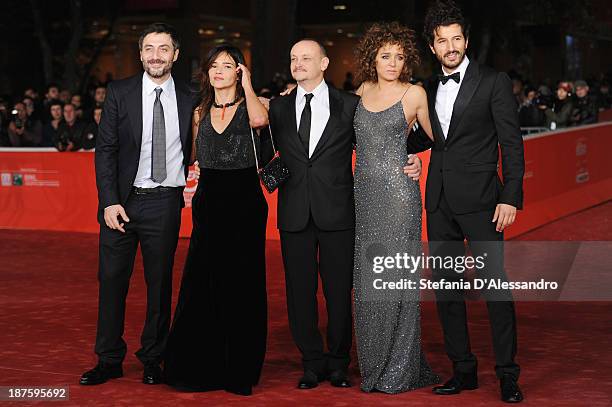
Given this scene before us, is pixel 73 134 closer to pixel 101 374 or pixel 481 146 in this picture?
pixel 101 374

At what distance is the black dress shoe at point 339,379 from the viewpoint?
6.52m

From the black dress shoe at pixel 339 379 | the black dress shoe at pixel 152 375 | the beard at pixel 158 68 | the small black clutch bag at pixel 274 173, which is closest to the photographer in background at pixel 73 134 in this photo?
the beard at pixel 158 68

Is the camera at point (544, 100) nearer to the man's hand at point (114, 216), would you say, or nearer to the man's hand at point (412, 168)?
the man's hand at point (412, 168)

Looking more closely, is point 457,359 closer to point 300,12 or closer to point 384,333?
point 384,333

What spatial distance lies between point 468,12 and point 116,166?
85.9ft

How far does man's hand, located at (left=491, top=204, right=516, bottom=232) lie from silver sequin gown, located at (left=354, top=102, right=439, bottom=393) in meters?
0.52

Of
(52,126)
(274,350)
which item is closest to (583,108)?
(52,126)

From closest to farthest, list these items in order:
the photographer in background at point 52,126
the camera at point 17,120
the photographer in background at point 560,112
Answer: the photographer in background at point 52,126
the camera at point 17,120
the photographer in background at point 560,112

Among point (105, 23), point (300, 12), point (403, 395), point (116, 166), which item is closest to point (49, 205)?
point (116, 166)

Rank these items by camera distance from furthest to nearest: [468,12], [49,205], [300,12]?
[300,12]
[468,12]
[49,205]

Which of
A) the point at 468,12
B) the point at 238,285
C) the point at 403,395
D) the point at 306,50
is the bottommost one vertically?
the point at 403,395

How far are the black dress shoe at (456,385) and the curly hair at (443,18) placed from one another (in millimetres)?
1921

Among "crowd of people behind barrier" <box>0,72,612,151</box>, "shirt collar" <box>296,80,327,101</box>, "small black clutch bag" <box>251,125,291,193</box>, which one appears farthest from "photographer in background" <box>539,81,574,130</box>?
"small black clutch bag" <box>251,125,291,193</box>

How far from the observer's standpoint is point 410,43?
6301 mm
